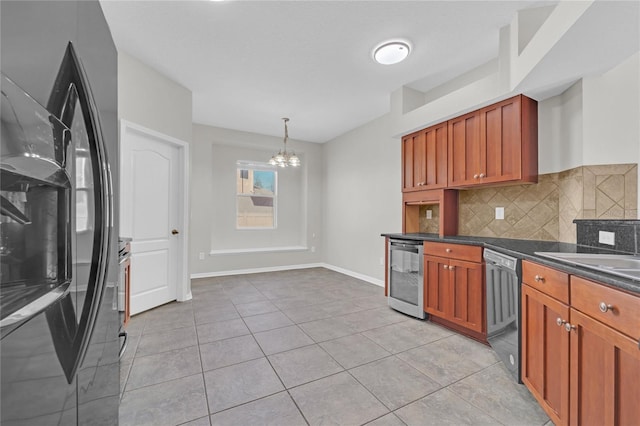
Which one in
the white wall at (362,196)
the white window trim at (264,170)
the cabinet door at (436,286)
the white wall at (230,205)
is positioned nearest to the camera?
the cabinet door at (436,286)

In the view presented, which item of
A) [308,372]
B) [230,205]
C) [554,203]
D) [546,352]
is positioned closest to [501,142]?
[554,203]

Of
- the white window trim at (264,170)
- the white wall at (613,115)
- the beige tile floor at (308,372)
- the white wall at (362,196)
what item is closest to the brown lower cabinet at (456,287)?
the beige tile floor at (308,372)

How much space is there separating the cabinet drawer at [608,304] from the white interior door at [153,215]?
3.64 metres

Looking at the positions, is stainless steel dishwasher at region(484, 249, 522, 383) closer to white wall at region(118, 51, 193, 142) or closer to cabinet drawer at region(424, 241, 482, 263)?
cabinet drawer at region(424, 241, 482, 263)

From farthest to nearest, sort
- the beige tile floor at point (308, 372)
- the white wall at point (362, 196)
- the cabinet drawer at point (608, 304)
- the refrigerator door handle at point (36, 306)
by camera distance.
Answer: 1. the white wall at point (362, 196)
2. the beige tile floor at point (308, 372)
3. the cabinet drawer at point (608, 304)
4. the refrigerator door handle at point (36, 306)

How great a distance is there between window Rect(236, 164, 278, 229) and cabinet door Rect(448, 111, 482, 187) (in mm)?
3778

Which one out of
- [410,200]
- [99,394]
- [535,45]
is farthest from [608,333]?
[410,200]

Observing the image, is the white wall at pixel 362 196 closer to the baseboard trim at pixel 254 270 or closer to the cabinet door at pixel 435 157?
the baseboard trim at pixel 254 270

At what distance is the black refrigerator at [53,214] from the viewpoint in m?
0.37

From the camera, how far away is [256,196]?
5.70m

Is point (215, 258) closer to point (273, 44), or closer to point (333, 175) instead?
point (333, 175)

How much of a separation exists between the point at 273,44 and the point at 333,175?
331cm

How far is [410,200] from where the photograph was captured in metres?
3.49

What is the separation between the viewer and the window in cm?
556
